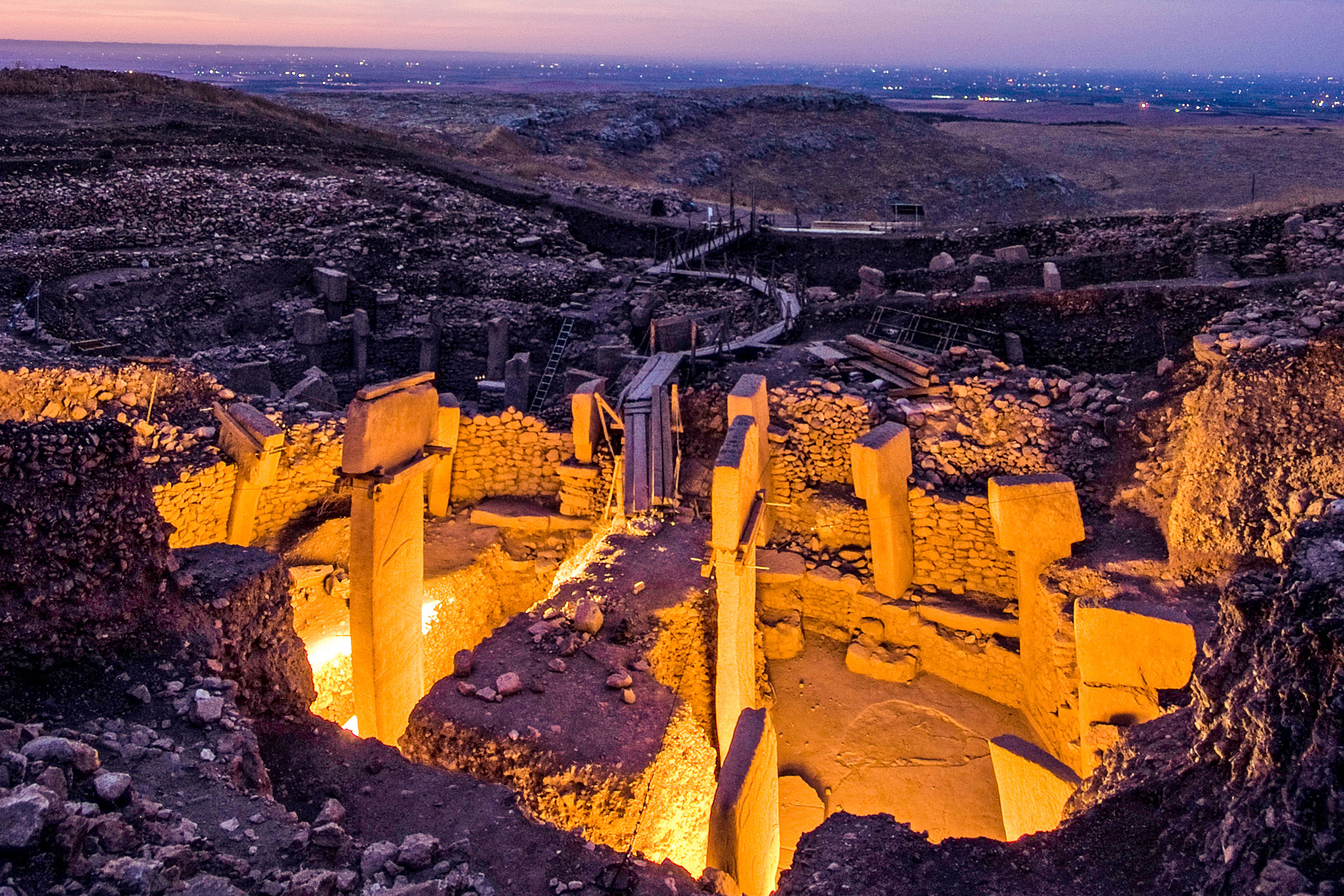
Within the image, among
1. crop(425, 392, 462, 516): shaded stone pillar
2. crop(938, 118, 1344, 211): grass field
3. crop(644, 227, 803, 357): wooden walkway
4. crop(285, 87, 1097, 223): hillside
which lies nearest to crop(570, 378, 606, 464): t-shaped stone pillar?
crop(425, 392, 462, 516): shaded stone pillar

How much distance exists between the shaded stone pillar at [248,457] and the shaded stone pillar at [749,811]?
20.7 ft

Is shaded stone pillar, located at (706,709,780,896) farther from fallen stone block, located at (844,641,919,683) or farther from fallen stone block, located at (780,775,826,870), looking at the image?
fallen stone block, located at (844,641,919,683)

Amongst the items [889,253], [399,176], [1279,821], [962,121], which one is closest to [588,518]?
[1279,821]

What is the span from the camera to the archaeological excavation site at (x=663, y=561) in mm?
3426

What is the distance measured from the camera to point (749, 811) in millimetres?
6184

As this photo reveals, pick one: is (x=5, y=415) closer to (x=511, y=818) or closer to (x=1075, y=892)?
(x=511, y=818)

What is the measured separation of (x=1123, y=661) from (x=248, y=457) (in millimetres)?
9036

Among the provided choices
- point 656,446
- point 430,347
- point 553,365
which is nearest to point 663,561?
point 656,446

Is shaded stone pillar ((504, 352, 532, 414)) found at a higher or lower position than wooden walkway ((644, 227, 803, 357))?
lower

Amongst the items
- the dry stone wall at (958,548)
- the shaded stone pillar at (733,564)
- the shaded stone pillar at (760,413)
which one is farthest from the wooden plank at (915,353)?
the shaded stone pillar at (733,564)

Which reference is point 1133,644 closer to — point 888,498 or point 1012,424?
point 888,498

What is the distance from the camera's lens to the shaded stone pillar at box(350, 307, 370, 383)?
15938mm

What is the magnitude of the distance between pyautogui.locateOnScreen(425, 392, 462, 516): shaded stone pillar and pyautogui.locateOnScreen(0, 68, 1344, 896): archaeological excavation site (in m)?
0.07

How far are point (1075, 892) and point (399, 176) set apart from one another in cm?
2394
